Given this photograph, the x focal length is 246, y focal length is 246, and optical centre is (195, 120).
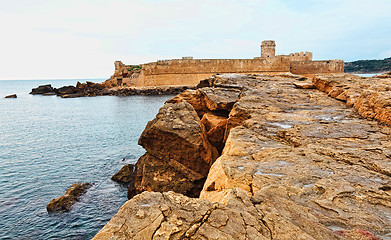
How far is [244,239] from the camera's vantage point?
204 centimetres

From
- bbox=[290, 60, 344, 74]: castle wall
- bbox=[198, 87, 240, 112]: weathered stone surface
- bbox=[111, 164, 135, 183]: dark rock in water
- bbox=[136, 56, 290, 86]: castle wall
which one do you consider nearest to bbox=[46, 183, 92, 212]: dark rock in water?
bbox=[111, 164, 135, 183]: dark rock in water

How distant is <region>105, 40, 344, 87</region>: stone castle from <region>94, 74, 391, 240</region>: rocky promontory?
29403 millimetres

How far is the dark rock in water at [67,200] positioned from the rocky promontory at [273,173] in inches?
74.9

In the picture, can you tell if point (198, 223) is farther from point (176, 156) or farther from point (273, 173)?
point (176, 156)

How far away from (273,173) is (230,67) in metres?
35.8

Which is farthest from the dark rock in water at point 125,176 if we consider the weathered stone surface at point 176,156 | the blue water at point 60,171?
the weathered stone surface at point 176,156

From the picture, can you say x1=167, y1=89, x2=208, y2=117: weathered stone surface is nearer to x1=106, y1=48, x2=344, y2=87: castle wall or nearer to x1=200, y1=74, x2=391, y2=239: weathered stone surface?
x1=200, y1=74, x2=391, y2=239: weathered stone surface

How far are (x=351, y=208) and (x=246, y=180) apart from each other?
A: 1.15m

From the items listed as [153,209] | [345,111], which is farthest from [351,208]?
[345,111]

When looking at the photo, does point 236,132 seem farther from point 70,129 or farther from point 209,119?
point 70,129

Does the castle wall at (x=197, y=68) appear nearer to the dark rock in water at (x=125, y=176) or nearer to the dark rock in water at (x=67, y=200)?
the dark rock in water at (x=125, y=176)

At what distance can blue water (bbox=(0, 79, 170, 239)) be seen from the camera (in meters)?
6.72

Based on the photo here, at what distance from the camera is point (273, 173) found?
3.27 metres

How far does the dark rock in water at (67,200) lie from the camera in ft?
24.2
